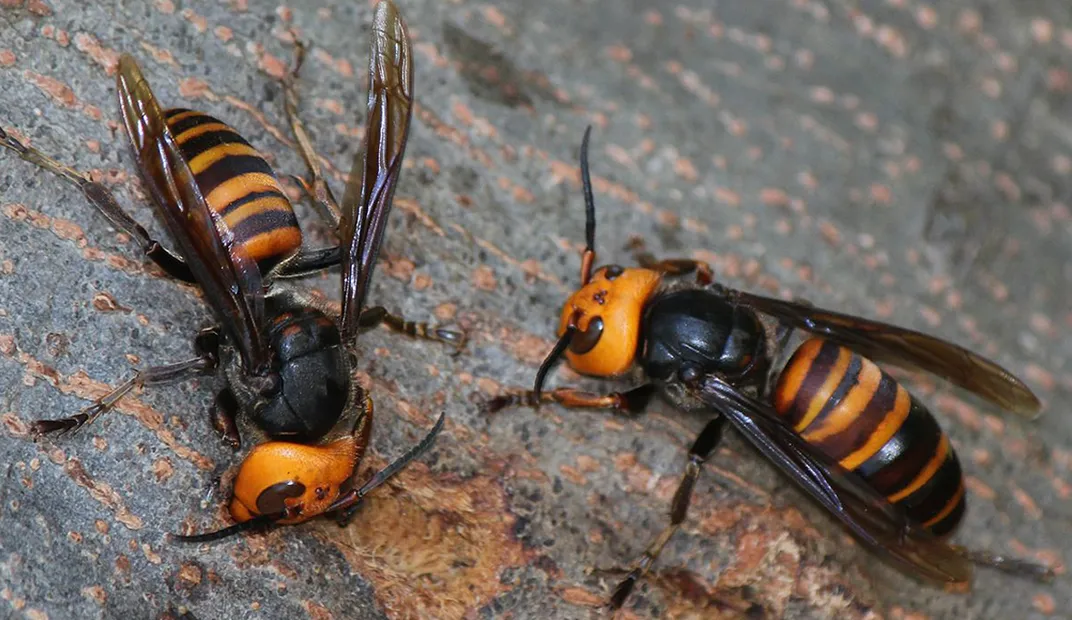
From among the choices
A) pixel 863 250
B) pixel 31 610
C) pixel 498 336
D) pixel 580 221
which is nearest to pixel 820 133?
pixel 863 250

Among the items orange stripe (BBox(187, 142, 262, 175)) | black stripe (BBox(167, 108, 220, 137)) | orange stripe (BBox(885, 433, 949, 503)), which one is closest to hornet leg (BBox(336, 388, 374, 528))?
orange stripe (BBox(187, 142, 262, 175))

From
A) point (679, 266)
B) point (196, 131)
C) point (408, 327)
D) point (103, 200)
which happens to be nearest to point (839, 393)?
point (679, 266)

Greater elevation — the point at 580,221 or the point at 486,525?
the point at 580,221

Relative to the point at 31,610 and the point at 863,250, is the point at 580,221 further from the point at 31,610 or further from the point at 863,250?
the point at 31,610

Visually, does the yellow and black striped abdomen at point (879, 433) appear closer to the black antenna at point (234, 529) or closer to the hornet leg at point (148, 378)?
the black antenna at point (234, 529)

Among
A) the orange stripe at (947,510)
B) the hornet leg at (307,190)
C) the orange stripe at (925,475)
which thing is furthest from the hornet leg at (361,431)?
the orange stripe at (947,510)

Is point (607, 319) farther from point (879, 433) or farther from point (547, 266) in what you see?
point (879, 433)
